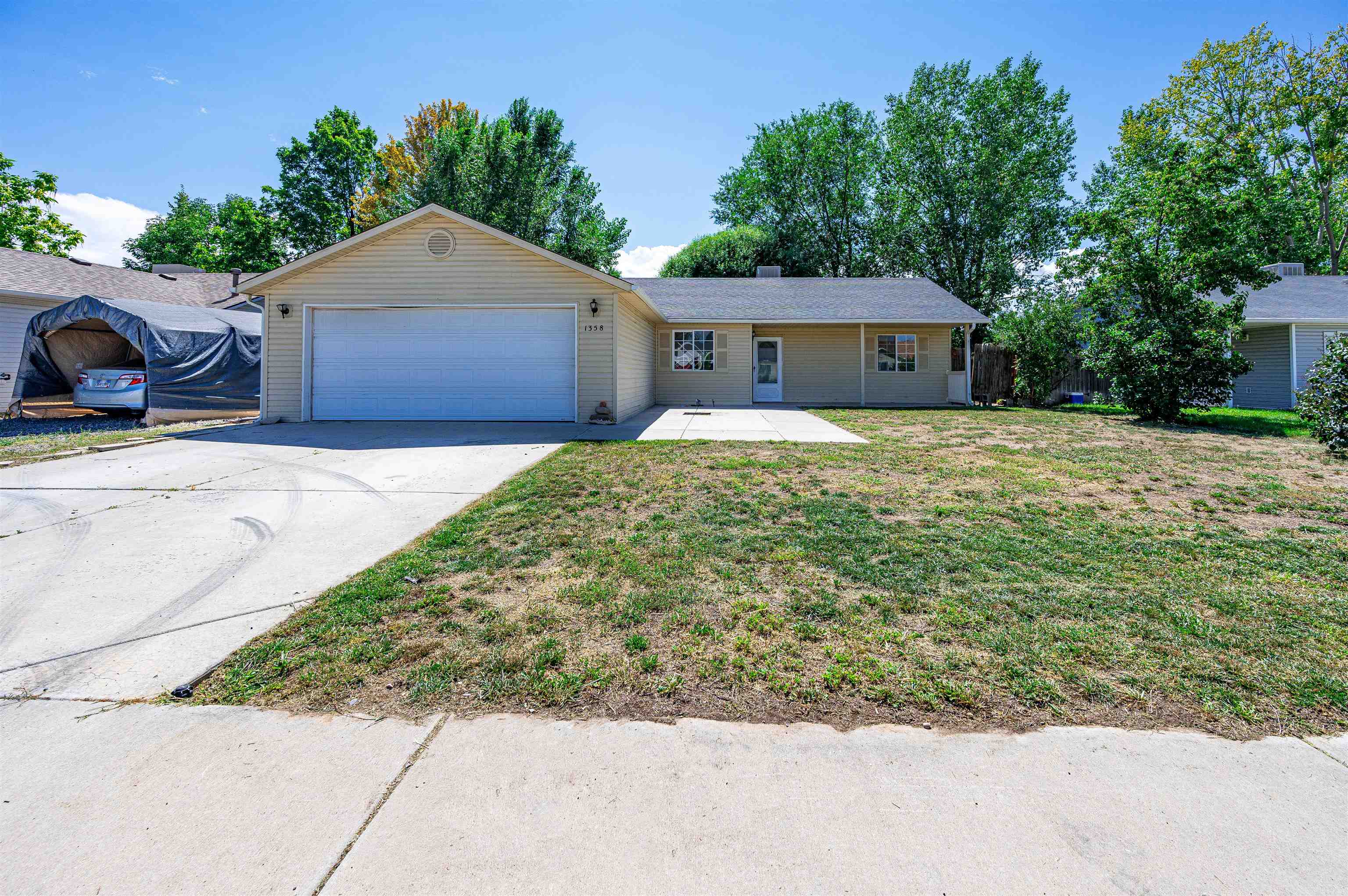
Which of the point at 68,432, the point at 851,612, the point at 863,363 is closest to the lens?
the point at 851,612

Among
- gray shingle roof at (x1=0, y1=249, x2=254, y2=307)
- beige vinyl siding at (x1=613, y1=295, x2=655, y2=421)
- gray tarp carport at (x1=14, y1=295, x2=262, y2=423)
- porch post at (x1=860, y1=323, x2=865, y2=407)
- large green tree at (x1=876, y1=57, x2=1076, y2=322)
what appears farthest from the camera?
large green tree at (x1=876, y1=57, x2=1076, y2=322)

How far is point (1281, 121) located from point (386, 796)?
3621cm

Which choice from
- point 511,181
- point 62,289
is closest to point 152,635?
point 62,289

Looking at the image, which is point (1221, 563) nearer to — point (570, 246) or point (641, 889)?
point (641, 889)

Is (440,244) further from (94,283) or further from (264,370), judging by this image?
(94,283)

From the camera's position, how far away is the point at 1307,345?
57.7 feet

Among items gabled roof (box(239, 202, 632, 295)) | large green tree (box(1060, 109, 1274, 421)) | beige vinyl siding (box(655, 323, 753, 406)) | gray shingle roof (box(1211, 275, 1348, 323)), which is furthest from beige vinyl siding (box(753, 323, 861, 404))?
gray shingle roof (box(1211, 275, 1348, 323))

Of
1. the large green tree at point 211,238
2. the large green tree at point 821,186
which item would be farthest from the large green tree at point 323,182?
the large green tree at point 821,186

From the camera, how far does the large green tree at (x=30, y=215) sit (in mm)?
Answer: 25453

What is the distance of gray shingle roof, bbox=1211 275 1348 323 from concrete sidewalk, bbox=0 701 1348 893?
19716mm

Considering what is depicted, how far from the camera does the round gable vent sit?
1166 centimetres

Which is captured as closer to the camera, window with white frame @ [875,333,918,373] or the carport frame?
the carport frame

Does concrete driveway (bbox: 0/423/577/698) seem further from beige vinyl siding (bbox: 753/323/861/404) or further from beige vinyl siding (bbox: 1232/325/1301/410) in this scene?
beige vinyl siding (bbox: 1232/325/1301/410)

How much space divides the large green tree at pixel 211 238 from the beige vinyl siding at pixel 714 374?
24.9 meters
